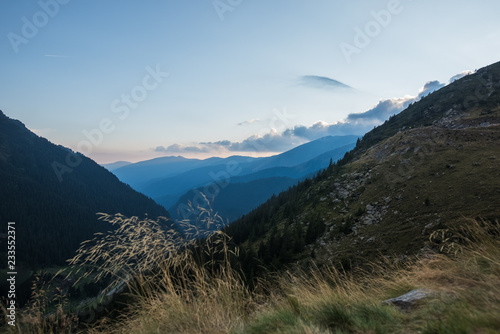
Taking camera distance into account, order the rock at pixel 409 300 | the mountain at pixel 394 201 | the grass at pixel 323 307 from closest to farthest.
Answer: the grass at pixel 323 307 → the rock at pixel 409 300 → the mountain at pixel 394 201

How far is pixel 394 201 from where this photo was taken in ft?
125

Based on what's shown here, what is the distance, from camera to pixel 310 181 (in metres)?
78.4

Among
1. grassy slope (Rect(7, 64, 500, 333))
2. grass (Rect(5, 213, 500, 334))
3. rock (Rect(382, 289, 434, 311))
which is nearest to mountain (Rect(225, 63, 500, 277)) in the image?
grassy slope (Rect(7, 64, 500, 333))

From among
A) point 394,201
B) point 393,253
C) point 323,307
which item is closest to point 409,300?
point 323,307

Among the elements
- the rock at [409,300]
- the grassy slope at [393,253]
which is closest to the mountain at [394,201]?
the grassy slope at [393,253]

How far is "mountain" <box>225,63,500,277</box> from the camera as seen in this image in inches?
1077

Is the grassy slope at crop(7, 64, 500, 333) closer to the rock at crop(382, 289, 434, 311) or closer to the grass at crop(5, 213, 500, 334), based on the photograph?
the grass at crop(5, 213, 500, 334)

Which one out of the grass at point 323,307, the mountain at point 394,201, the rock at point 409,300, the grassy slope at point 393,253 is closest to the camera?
the grass at point 323,307

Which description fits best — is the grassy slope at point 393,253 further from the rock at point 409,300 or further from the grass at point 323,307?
the rock at point 409,300

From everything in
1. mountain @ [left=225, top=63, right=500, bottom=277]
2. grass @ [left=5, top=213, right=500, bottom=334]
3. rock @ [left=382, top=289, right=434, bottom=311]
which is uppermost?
grass @ [left=5, top=213, right=500, bottom=334]

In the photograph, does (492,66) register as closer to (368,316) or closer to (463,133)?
(463,133)

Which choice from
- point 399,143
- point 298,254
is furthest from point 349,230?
point 399,143

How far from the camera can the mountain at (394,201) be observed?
89.7ft

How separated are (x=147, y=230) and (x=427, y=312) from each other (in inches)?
222
